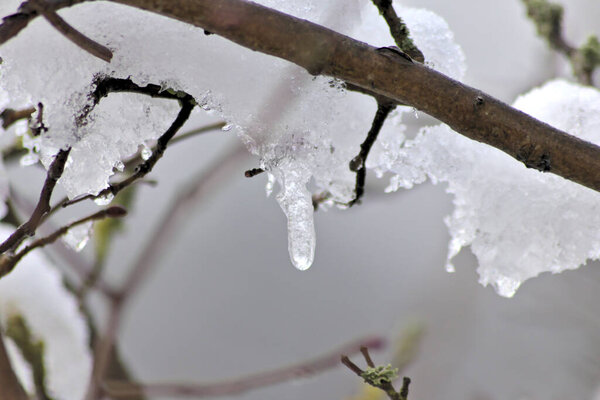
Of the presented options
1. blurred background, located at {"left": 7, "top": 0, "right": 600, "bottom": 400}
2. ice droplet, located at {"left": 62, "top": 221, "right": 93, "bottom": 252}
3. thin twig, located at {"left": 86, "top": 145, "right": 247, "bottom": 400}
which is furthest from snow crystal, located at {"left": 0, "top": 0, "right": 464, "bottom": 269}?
blurred background, located at {"left": 7, "top": 0, "right": 600, "bottom": 400}

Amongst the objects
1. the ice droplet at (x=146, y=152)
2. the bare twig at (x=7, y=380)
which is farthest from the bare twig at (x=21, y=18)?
the bare twig at (x=7, y=380)

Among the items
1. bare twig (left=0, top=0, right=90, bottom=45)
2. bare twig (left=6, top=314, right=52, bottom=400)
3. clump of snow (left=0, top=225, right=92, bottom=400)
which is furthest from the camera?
clump of snow (left=0, top=225, right=92, bottom=400)

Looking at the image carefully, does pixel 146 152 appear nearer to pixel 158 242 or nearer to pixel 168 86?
pixel 168 86

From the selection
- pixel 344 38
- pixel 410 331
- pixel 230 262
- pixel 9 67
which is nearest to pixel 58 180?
pixel 9 67

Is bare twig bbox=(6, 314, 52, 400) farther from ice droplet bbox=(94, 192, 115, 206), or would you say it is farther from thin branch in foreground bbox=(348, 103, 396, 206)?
thin branch in foreground bbox=(348, 103, 396, 206)

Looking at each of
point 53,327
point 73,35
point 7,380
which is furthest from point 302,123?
point 53,327

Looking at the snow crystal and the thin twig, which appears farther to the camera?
the thin twig

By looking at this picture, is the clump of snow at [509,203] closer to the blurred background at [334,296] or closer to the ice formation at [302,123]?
the ice formation at [302,123]
